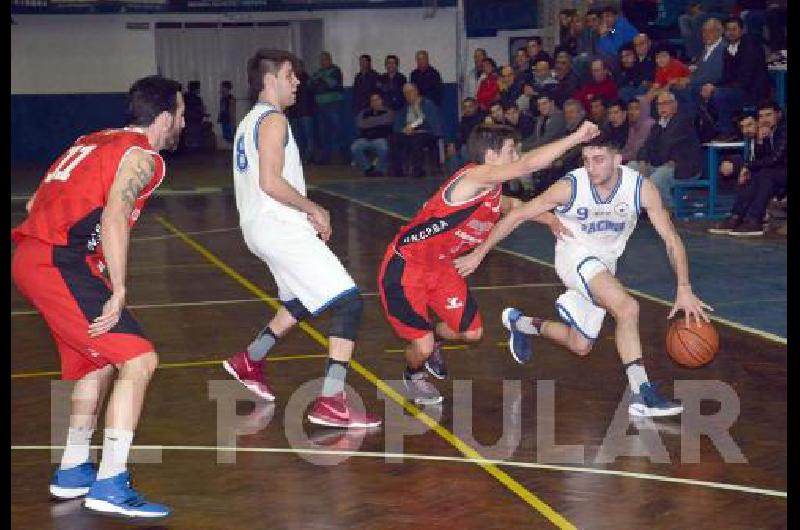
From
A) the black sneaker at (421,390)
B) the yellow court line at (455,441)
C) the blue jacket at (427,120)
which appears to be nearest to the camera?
the yellow court line at (455,441)

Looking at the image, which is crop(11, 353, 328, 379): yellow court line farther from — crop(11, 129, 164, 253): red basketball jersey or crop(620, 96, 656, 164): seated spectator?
crop(620, 96, 656, 164): seated spectator

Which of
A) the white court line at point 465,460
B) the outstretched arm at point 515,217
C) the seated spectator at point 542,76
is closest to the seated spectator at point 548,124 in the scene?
the seated spectator at point 542,76

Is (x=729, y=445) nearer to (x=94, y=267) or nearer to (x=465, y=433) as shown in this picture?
(x=465, y=433)

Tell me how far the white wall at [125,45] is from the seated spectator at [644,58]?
14.1 m

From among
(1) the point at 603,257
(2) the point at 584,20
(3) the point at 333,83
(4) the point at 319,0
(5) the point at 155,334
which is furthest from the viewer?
(4) the point at 319,0

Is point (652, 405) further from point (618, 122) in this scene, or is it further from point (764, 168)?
point (618, 122)

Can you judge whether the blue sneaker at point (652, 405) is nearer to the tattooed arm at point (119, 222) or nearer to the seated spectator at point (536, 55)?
the tattooed arm at point (119, 222)

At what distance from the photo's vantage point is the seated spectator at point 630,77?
2039cm

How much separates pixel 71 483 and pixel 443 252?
9.45ft

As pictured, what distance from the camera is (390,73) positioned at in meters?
27.8

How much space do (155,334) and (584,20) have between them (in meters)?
14.3

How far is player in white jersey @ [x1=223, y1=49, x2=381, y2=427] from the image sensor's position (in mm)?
8062

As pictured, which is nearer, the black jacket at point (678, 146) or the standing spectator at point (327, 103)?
the black jacket at point (678, 146)
